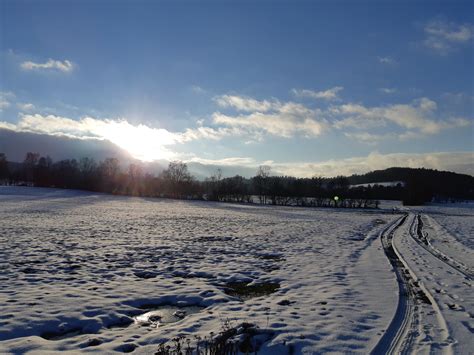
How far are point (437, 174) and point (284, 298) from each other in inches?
8104

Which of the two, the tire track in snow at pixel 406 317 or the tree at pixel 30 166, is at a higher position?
the tree at pixel 30 166

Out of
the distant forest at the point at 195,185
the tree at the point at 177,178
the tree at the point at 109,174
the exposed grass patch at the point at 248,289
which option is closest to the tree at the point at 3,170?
the distant forest at the point at 195,185

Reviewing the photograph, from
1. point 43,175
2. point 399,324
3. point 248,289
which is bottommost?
point 248,289

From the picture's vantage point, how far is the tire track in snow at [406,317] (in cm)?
571

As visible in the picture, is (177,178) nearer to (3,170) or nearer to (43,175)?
(43,175)

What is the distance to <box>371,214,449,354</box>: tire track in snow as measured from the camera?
5715 mm

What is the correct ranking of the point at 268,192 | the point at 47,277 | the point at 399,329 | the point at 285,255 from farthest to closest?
the point at 268,192 → the point at 285,255 → the point at 47,277 → the point at 399,329

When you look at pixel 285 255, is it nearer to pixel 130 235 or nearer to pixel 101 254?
pixel 101 254

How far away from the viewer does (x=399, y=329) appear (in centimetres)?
644

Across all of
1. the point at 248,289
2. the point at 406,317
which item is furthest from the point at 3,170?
the point at 406,317

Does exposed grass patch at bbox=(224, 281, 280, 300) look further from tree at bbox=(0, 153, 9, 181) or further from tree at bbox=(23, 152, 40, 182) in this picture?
tree at bbox=(0, 153, 9, 181)

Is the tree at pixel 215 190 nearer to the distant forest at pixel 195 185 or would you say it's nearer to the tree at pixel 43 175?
the distant forest at pixel 195 185

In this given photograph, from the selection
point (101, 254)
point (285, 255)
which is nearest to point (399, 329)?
point (285, 255)

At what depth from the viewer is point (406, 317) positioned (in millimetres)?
7086
